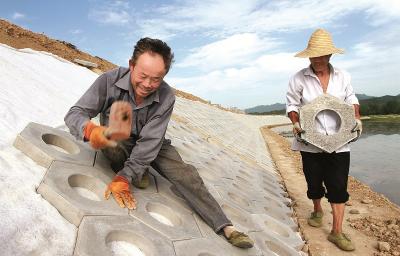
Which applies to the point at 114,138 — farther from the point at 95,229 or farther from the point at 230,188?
the point at 230,188

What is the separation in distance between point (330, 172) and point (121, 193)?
2.63m

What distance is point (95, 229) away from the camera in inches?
103

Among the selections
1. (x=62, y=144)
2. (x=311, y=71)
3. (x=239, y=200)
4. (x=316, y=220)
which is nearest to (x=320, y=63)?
(x=311, y=71)

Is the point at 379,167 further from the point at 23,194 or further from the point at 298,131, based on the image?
the point at 23,194

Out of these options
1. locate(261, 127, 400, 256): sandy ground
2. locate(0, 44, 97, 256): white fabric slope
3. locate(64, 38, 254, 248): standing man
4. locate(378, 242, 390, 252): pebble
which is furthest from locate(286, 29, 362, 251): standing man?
locate(0, 44, 97, 256): white fabric slope

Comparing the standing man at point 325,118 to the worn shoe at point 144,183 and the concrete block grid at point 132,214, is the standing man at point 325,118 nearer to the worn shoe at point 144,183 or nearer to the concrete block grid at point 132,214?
the concrete block grid at point 132,214

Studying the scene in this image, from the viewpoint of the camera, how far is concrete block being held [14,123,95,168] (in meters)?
3.26

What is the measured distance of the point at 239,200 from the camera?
527 cm

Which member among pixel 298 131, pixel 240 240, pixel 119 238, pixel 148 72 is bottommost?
pixel 240 240

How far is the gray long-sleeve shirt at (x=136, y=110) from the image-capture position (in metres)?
3.43

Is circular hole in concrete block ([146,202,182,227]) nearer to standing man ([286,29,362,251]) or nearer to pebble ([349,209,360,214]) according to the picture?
standing man ([286,29,362,251])

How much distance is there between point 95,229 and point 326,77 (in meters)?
3.32

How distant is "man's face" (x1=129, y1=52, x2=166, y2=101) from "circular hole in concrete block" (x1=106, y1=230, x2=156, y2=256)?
125 centimetres

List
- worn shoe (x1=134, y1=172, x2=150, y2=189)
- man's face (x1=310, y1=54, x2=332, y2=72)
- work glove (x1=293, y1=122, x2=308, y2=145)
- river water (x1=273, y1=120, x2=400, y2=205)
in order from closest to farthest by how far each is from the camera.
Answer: worn shoe (x1=134, y1=172, x2=150, y2=189) → man's face (x1=310, y1=54, x2=332, y2=72) → work glove (x1=293, y1=122, x2=308, y2=145) → river water (x1=273, y1=120, x2=400, y2=205)
